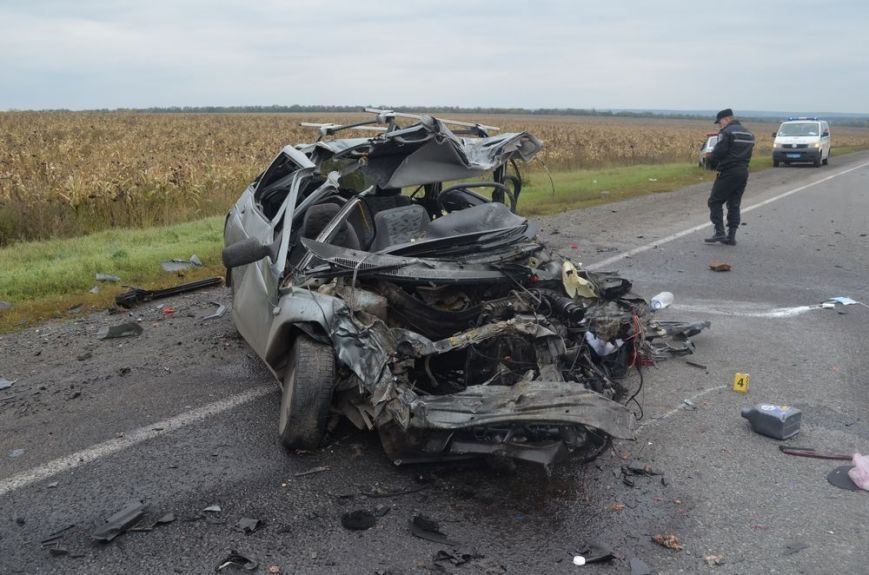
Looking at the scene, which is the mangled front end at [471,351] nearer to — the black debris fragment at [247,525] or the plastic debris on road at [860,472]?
the black debris fragment at [247,525]

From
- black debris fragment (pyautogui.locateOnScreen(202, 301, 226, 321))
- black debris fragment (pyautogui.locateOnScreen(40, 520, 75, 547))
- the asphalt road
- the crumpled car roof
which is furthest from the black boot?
black debris fragment (pyautogui.locateOnScreen(40, 520, 75, 547))

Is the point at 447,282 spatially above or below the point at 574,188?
above

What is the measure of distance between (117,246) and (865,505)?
9.09 m

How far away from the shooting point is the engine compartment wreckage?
358 cm

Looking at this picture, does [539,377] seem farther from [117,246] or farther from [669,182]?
[669,182]

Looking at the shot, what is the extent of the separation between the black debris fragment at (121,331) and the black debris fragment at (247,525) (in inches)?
139

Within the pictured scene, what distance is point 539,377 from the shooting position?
3902 mm

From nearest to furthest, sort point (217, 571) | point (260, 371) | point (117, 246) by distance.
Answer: point (217, 571)
point (260, 371)
point (117, 246)

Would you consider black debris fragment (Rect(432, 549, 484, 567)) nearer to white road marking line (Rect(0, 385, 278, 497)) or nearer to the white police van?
white road marking line (Rect(0, 385, 278, 497))

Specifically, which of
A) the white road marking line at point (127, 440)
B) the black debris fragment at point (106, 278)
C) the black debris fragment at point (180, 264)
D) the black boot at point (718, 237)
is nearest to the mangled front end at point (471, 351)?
the white road marking line at point (127, 440)

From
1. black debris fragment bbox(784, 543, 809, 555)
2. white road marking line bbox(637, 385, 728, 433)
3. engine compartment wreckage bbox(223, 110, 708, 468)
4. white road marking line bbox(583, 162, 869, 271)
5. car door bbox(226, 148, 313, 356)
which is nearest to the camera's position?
black debris fragment bbox(784, 543, 809, 555)

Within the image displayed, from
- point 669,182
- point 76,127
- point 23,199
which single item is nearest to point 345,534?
point 23,199

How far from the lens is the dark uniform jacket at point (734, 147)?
10836 mm

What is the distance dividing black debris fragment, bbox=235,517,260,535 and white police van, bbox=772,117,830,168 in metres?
27.7
